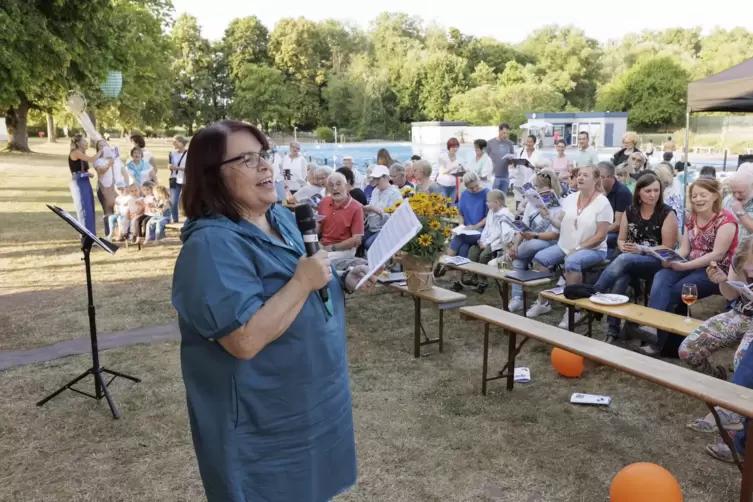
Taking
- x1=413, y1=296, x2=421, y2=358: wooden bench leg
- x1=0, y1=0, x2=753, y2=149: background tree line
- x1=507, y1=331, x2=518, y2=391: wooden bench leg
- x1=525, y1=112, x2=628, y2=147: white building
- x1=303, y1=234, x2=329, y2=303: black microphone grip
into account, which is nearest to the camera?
x1=303, y1=234, x2=329, y2=303: black microphone grip

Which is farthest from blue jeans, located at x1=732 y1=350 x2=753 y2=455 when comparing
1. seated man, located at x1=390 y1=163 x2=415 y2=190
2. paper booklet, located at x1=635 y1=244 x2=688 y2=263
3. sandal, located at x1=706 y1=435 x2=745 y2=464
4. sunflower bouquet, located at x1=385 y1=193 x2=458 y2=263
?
seated man, located at x1=390 y1=163 x2=415 y2=190

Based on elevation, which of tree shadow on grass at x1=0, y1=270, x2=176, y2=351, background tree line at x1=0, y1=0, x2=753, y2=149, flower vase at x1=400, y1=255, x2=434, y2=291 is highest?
background tree line at x1=0, y1=0, x2=753, y2=149

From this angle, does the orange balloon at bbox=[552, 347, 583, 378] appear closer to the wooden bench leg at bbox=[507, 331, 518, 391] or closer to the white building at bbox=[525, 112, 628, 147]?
the wooden bench leg at bbox=[507, 331, 518, 391]

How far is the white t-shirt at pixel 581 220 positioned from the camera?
5480mm

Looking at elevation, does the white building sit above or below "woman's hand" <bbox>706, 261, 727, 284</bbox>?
above

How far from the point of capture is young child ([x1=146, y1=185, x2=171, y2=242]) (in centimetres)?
996

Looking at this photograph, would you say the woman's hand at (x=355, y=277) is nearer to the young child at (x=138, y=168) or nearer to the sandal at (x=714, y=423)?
the sandal at (x=714, y=423)

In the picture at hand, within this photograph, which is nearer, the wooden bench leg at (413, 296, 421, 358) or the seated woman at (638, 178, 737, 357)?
the seated woman at (638, 178, 737, 357)

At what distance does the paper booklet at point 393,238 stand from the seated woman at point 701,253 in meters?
3.32

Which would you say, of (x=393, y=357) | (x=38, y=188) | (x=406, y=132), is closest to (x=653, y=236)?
(x=393, y=357)

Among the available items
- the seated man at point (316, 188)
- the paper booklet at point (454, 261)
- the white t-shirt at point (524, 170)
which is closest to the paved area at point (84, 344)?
the paper booklet at point (454, 261)

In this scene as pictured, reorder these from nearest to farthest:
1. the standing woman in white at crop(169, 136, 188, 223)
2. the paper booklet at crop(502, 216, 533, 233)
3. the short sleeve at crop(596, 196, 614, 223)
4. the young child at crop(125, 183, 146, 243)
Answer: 1. the short sleeve at crop(596, 196, 614, 223)
2. the paper booklet at crop(502, 216, 533, 233)
3. the young child at crop(125, 183, 146, 243)
4. the standing woman in white at crop(169, 136, 188, 223)

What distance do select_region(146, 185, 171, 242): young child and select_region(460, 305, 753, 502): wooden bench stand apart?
712cm

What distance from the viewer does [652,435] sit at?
11.7 ft
